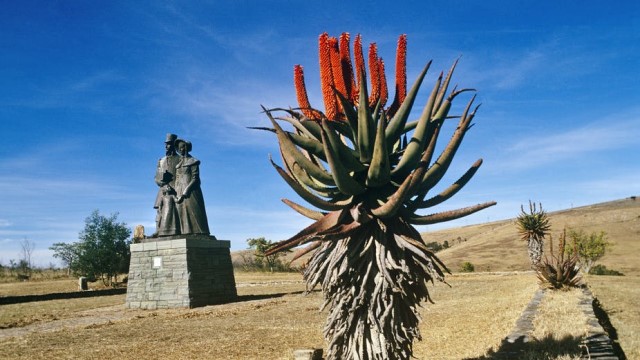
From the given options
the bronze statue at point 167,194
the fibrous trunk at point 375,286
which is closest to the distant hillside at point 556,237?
the bronze statue at point 167,194

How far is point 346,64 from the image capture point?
353 cm

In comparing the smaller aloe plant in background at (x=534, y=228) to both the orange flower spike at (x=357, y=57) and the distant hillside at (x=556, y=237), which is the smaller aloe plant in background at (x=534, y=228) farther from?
the orange flower spike at (x=357, y=57)

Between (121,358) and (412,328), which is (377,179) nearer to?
(412,328)

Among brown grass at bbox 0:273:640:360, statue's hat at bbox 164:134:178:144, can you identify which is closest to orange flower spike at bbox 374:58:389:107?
brown grass at bbox 0:273:640:360

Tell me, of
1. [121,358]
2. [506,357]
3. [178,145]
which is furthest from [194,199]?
[506,357]

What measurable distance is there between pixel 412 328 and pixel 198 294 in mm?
14491

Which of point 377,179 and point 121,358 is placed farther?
point 121,358

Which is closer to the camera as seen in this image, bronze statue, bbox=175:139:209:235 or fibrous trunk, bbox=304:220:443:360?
fibrous trunk, bbox=304:220:443:360

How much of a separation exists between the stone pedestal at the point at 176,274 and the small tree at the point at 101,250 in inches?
632

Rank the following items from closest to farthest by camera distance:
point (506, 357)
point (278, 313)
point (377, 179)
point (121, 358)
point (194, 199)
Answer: point (377, 179) < point (506, 357) < point (121, 358) < point (278, 313) < point (194, 199)

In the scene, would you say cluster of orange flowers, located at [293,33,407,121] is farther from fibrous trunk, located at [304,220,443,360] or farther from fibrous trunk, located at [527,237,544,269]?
fibrous trunk, located at [527,237,544,269]

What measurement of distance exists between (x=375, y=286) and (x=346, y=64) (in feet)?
5.64

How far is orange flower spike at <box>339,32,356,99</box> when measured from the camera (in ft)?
11.5

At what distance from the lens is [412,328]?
3295 millimetres
